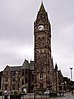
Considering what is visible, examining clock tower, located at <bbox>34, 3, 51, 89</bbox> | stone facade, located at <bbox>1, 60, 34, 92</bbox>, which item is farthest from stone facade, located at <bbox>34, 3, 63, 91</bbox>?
stone facade, located at <bbox>1, 60, 34, 92</bbox>

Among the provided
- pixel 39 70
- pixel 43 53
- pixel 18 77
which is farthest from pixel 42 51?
pixel 18 77

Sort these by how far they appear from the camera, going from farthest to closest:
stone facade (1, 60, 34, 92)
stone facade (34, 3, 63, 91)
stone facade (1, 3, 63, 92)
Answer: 1. stone facade (1, 60, 34, 92)
2. stone facade (1, 3, 63, 92)
3. stone facade (34, 3, 63, 91)

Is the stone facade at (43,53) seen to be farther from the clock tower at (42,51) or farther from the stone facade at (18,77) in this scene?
the stone facade at (18,77)

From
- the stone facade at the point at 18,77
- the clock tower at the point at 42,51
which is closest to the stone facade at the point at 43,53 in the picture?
the clock tower at the point at 42,51

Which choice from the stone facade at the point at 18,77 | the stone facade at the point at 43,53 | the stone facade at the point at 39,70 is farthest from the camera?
the stone facade at the point at 18,77

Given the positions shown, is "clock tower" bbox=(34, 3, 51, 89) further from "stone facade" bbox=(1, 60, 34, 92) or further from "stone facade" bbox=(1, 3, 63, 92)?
"stone facade" bbox=(1, 60, 34, 92)

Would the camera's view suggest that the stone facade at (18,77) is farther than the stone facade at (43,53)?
Yes

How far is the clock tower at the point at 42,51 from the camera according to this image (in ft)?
318

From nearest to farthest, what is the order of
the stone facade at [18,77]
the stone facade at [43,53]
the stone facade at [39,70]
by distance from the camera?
the stone facade at [43,53] → the stone facade at [39,70] → the stone facade at [18,77]

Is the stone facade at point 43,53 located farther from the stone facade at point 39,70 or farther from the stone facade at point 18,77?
the stone facade at point 18,77

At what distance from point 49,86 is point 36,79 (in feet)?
19.6

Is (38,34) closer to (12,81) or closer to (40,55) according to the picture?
(40,55)

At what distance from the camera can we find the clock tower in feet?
318

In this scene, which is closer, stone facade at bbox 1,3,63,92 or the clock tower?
the clock tower
